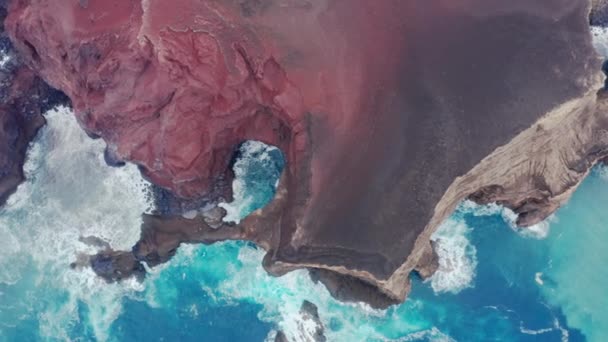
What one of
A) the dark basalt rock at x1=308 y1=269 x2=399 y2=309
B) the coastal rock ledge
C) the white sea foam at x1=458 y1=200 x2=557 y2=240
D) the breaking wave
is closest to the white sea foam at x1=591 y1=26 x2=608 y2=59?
the coastal rock ledge

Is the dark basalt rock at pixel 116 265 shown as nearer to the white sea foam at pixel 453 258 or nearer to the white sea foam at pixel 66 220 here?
the white sea foam at pixel 66 220

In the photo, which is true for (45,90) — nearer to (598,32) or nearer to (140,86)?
(140,86)

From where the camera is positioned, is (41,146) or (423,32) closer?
(423,32)

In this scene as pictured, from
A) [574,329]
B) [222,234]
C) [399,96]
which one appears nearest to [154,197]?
[222,234]

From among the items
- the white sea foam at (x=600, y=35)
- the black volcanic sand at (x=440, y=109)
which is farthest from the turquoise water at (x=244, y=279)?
the black volcanic sand at (x=440, y=109)

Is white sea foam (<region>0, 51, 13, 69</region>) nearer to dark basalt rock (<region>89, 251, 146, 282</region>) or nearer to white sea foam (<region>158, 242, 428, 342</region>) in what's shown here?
dark basalt rock (<region>89, 251, 146, 282</region>)

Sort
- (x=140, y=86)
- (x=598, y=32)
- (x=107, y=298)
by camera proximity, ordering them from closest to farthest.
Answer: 1. (x=140, y=86)
2. (x=598, y=32)
3. (x=107, y=298)
